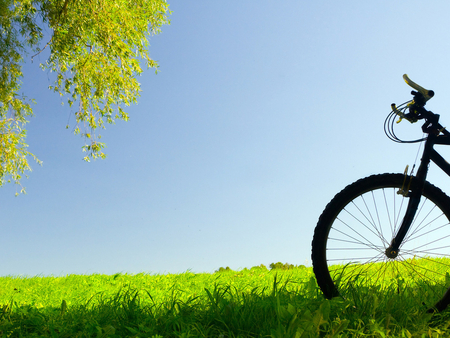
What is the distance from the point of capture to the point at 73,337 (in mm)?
2547

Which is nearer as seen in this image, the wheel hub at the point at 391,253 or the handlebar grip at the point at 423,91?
the wheel hub at the point at 391,253

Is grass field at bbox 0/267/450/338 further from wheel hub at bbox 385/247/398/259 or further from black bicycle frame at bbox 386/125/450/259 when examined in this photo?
black bicycle frame at bbox 386/125/450/259

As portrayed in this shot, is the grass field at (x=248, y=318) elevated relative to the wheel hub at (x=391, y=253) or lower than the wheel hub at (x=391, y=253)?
lower

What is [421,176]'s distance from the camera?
10.5 feet

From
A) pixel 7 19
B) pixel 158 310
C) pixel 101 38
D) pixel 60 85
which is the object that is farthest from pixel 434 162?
pixel 7 19

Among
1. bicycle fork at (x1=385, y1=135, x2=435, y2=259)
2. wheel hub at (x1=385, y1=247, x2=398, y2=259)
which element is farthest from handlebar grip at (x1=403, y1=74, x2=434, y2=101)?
wheel hub at (x1=385, y1=247, x2=398, y2=259)

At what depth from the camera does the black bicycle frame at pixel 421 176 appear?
3.12 m

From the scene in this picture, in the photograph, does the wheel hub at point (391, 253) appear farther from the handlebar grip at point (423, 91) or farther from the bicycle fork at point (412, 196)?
the handlebar grip at point (423, 91)

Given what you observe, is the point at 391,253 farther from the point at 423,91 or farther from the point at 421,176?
the point at 423,91

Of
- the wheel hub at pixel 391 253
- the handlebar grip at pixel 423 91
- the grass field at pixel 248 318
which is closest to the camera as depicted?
the grass field at pixel 248 318

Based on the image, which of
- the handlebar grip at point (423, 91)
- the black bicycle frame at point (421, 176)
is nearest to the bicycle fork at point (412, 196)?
the black bicycle frame at point (421, 176)

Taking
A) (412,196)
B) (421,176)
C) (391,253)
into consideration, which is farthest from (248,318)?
(421,176)

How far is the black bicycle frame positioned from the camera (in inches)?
123

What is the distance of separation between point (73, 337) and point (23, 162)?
9.79 m
